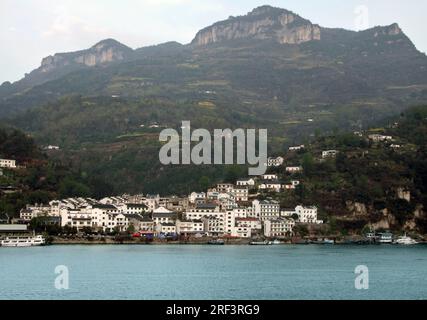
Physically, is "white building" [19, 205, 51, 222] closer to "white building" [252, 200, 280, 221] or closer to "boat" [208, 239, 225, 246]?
"boat" [208, 239, 225, 246]

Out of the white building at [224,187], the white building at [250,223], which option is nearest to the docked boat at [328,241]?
the white building at [250,223]

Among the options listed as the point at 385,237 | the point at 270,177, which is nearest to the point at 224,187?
the point at 270,177

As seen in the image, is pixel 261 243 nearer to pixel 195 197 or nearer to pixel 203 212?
pixel 203 212

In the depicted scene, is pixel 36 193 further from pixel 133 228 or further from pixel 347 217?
pixel 347 217

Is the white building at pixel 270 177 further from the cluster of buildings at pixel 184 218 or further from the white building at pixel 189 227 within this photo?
the white building at pixel 189 227
